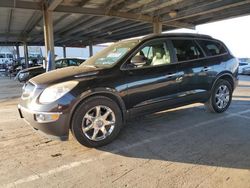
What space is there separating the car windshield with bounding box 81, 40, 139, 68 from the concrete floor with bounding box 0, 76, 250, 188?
1345mm

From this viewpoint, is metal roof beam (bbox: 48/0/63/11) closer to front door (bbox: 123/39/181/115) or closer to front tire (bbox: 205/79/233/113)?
front door (bbox: 123/39/181/115)

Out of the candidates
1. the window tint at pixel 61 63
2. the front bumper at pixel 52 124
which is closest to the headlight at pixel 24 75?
the window tint at pixel 61 63

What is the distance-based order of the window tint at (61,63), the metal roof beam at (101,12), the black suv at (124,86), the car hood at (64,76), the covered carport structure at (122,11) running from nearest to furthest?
the black suv at (124,86) < the car hood at (64,76) < the covered carport structure at (122,11) < the metal roof beam at (101,12) < the window tint at (61,63)

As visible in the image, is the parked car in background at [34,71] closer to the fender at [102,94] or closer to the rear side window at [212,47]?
the rear side window at [212,47]

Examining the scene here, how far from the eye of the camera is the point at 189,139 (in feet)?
13.4

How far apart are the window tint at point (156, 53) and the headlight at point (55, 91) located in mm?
1592

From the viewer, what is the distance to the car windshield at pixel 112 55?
13.9ft

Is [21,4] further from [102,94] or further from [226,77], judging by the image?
[226,77]

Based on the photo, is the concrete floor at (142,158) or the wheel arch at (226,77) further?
the wheel arch at (226,77)

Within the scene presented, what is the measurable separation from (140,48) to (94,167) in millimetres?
2282

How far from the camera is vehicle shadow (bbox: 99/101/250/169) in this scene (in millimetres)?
3412

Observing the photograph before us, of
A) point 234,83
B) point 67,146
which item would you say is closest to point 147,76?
point 67,146

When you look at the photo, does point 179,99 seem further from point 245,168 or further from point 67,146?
point 67,146

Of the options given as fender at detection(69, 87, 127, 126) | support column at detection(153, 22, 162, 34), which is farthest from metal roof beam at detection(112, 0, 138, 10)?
fender at detection(69, 87, 127, 126)
